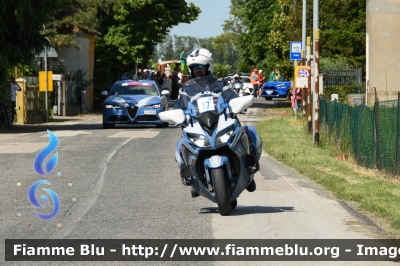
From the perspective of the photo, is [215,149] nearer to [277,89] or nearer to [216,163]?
[216,163]

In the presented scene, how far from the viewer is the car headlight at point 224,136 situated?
10.1m

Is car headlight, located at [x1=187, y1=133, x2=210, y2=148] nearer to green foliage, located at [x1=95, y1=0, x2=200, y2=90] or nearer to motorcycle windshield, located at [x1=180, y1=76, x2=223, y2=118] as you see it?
motorcycle windshield, located at [x1=180, y1=76, x2=223, y2=118]

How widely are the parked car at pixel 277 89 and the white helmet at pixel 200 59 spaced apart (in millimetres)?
47255

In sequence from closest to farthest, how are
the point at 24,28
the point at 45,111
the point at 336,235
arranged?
the point at 336,235
the point at 24,28
the point at 45,111

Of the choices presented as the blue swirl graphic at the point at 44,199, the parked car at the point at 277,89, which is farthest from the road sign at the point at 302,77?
the parked car at the point at 277,89

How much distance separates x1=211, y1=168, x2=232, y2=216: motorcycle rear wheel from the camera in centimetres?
1008

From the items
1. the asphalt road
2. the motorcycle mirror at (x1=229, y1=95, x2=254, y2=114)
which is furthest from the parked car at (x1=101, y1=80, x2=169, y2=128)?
the motorcycle mirror at (x1=229, y1=95, x2=254, y2=114)

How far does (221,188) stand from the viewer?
10.1 metres

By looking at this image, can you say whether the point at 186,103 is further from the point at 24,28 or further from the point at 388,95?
the point at 388,95

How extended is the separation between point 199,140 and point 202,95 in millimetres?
592

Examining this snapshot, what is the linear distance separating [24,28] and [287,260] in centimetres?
2201

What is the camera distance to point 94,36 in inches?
1980

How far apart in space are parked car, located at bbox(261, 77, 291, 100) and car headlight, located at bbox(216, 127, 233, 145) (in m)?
48.1

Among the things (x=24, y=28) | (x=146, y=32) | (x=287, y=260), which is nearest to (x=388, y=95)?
(x=146, y=32)
